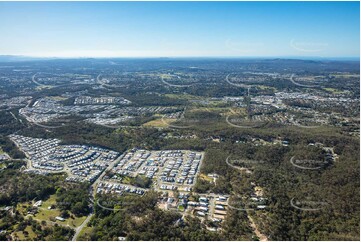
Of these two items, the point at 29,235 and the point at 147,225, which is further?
the point at 147,225

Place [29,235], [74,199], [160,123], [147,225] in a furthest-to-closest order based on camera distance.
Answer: [160,123]
[74,199]
[147,225]
[29,235]

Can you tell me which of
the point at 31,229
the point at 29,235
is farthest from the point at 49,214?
the point at 29,235

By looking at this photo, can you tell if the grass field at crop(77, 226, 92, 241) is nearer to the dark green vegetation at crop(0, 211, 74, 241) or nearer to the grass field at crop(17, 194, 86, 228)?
the dark green vegetation at crop(0, 211, 74, 241)

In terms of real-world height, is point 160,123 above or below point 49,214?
above

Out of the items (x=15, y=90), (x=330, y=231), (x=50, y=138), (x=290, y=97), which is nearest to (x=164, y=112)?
(x=50, y=138)

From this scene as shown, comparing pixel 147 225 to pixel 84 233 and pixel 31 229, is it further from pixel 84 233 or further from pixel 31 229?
pixel 31 229

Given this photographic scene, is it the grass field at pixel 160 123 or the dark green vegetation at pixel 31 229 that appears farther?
the grass field at pixel 160 123

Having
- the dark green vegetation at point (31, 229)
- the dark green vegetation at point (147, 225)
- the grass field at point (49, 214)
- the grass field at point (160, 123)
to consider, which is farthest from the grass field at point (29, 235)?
the grass field at point (160, 123)

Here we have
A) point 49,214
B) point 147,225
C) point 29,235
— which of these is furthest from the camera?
point 49,214

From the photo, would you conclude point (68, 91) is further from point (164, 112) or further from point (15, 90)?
point (164, 112)

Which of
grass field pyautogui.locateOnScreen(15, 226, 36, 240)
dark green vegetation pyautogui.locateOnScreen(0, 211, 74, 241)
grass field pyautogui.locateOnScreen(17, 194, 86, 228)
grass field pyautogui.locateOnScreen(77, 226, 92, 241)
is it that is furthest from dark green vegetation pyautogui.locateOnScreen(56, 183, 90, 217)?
grass field pyautogui.locateOnScreen(15, 226, 36, 240)

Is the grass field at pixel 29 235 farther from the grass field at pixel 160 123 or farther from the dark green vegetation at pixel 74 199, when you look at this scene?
the grass field at pixel 160 123
